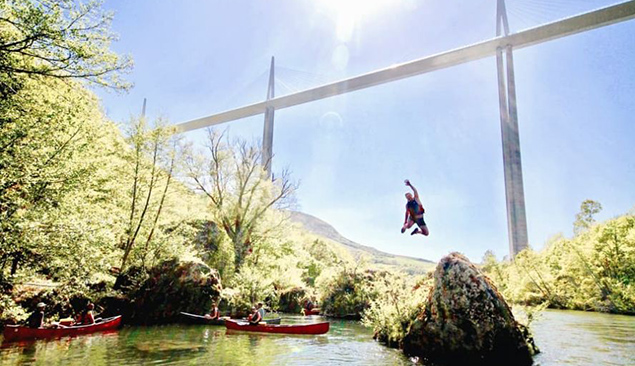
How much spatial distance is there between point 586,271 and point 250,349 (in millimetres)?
25099

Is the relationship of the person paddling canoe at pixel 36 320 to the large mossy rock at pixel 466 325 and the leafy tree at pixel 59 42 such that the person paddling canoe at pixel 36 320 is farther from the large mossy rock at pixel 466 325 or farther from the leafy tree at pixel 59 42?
the large mossy rock at pixel 466 325

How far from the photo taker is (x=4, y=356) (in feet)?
28.5

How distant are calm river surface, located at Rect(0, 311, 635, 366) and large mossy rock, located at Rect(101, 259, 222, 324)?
7.93ft

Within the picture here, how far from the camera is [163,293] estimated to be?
17484 mm

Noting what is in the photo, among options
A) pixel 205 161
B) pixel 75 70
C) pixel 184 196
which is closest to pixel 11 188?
pixel 75 70

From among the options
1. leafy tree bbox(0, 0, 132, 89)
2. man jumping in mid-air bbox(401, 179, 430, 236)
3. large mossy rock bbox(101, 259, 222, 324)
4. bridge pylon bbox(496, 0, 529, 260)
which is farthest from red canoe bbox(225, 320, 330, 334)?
bridge pylon bbox(496, 0, 529, 260)

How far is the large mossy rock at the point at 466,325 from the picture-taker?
27.7 feet

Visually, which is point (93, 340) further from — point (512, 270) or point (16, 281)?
point (512, 270)

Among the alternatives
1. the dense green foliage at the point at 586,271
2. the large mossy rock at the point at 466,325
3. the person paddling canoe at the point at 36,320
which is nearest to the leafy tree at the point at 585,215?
the dense green foliage at the point at 586,271

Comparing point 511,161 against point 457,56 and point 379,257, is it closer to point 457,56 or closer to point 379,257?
point 457,56

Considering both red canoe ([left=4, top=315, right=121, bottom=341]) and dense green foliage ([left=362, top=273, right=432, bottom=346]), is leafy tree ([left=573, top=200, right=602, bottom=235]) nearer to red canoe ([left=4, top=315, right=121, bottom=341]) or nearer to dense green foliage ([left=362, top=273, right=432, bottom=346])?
dense green foliage ([left=362, top=273, right=432, bottom=346])

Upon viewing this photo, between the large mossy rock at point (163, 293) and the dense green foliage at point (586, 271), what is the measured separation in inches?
652

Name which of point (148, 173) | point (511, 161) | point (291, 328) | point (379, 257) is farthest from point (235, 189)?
point (379, 257)

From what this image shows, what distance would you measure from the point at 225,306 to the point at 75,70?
45.0 ft
